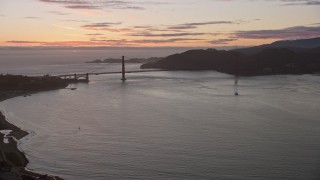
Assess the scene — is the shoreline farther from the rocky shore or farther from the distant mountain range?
the distant mountain range

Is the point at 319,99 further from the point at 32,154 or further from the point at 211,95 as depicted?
the point at 32,154

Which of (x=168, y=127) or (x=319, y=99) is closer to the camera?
(x=168, y=127)

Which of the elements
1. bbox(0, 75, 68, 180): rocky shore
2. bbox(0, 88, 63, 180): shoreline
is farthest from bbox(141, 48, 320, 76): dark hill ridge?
bbox(0, 88, 63, 180): shoreline

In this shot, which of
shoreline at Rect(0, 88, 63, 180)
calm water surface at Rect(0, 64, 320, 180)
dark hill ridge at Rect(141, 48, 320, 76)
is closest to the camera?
shoreline at Rect(0, 88, 63, 180)

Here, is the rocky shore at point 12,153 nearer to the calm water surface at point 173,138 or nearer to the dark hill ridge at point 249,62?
the calm water surface at point 173,138

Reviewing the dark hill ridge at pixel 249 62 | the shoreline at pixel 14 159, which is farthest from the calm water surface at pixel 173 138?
the dark hill ridge at pixel 249 62

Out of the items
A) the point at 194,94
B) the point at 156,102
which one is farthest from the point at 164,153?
the point at 194,94
